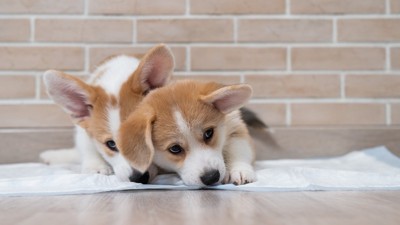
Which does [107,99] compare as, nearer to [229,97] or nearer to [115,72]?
[115,72]

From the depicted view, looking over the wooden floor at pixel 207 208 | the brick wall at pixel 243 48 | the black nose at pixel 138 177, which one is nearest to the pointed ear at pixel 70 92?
the black nose at pixel 138 177

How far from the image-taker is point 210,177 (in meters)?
1.29

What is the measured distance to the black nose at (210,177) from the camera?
129 cm

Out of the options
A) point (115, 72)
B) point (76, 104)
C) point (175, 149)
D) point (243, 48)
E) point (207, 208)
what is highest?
point (243, 48)

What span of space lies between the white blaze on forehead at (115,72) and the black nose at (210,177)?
0.44m

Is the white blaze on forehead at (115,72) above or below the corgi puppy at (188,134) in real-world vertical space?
above

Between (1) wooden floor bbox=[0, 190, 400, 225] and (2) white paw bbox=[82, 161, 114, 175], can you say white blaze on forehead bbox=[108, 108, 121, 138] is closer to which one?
(2) white paw bbox=[82, 161, 114, 175]

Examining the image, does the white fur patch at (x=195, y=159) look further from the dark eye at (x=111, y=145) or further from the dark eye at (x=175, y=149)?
the dark eye at (x=111, y=145)

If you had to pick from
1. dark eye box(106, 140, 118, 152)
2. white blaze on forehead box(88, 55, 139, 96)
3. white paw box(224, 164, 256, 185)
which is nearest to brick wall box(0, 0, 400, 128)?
white blaze on forehead box(88, 55, 139, 96)

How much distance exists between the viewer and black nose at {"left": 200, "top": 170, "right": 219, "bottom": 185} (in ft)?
4.22

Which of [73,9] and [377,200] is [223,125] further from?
[73,9]

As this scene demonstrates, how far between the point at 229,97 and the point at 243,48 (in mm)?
828

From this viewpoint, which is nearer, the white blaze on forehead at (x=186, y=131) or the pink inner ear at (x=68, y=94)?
the white blaze on forehead at (x=186, y=131)

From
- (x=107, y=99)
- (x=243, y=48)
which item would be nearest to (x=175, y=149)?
(x=107, y=99)
